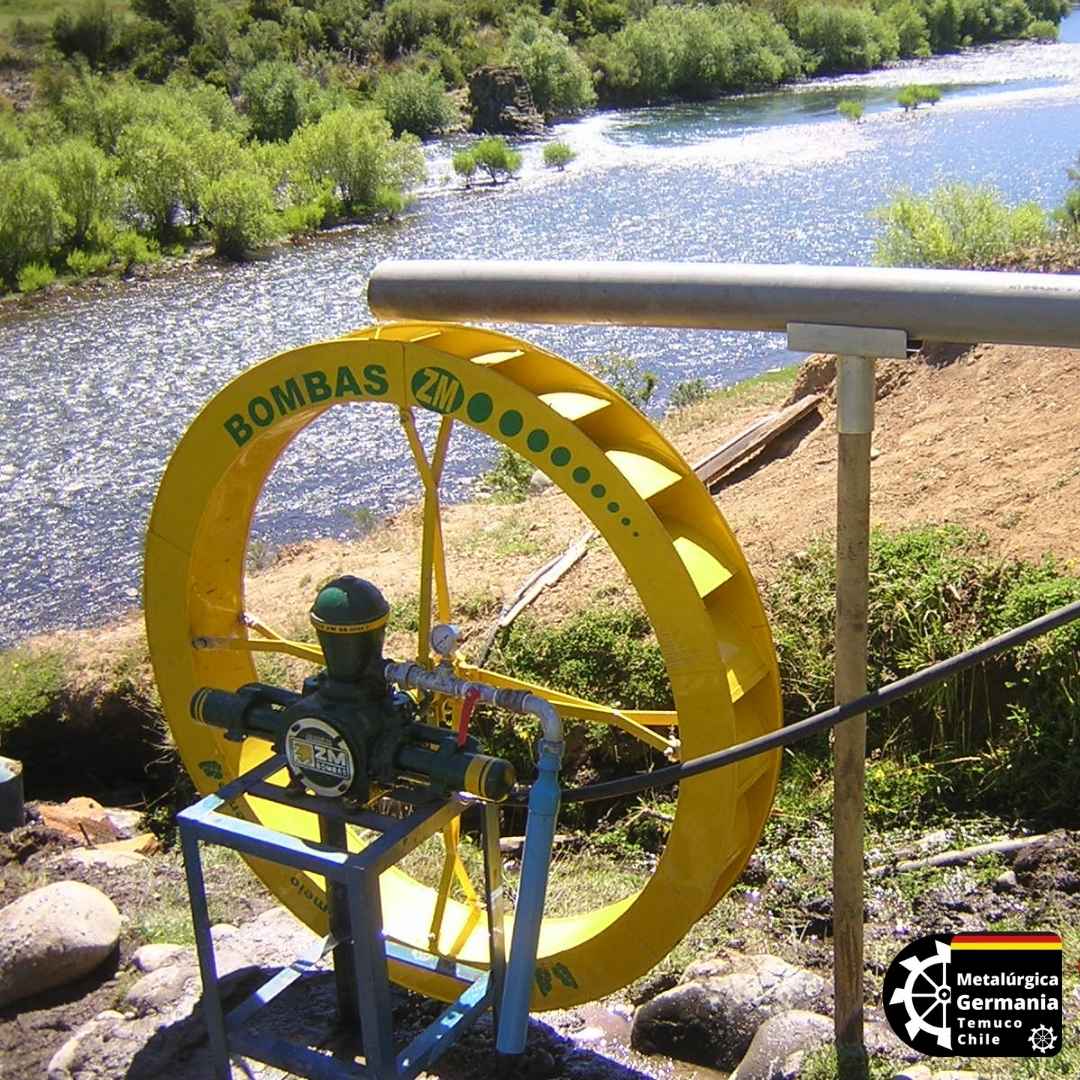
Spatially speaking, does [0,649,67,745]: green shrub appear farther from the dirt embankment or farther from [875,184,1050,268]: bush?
[875,184,1050,268]: bush

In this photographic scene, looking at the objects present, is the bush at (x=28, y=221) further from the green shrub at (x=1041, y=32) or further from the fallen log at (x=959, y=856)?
the green shrub at (x=1041, y=32)

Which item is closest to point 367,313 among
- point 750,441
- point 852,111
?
point 750,441

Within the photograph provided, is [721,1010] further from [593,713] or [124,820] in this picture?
[124,820]

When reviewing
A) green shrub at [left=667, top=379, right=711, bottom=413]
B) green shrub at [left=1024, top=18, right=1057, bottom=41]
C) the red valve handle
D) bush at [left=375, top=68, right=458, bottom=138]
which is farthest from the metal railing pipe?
green shrub at [left=1024, top=18, right=1057, bottom=41]

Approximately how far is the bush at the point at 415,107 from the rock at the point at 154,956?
40.1 meters

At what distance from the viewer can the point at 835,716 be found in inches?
152

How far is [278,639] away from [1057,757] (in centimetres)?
324

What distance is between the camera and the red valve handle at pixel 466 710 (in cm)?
415

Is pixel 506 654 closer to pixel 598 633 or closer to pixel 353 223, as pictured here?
pixel 598 633

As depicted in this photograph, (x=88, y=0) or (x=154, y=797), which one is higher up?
(x=88, y=0)

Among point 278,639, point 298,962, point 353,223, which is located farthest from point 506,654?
point 353,223

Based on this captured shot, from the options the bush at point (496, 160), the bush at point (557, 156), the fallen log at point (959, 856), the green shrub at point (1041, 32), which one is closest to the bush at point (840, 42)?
the green shrub at point (1041, 32)

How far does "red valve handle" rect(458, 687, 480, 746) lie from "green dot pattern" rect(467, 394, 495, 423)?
898mm

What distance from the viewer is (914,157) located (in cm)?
3048
